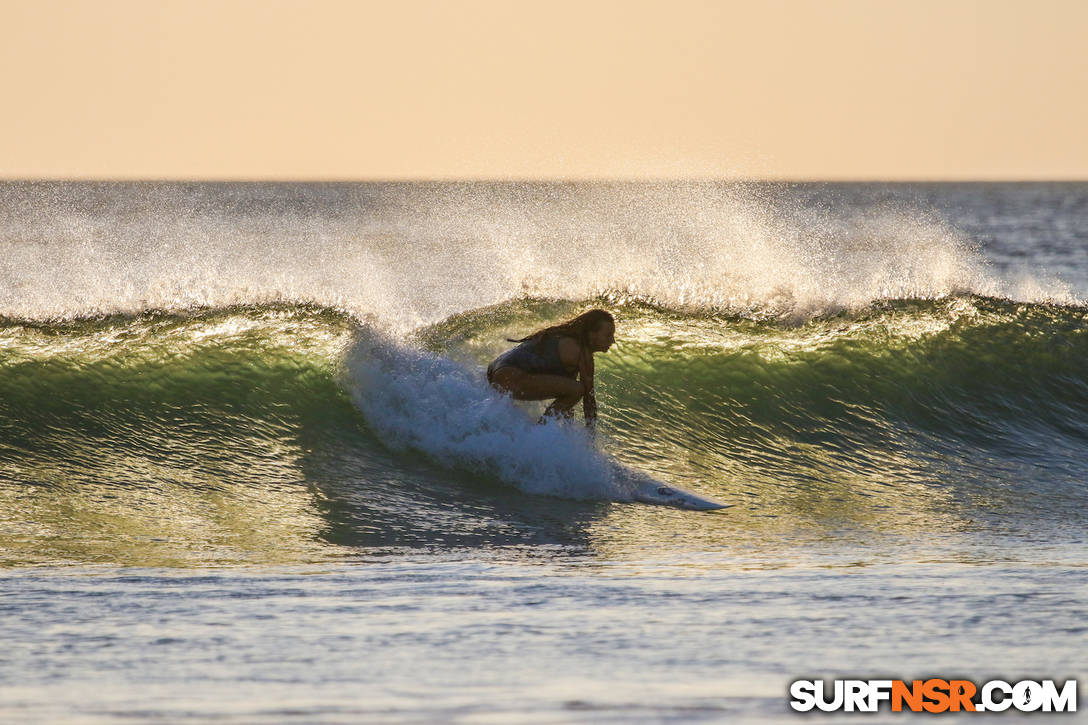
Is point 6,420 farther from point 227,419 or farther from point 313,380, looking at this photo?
point 313,380

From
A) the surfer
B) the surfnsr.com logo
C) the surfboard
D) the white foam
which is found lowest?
the surfnsr.com logo

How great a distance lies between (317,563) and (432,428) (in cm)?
251

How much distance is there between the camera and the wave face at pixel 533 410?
700 cm

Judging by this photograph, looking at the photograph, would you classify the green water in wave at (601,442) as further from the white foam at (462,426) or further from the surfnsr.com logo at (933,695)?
the surfnsr.com logo at (933,695)

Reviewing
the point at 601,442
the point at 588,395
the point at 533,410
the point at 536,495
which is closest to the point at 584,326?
the point at 588,395

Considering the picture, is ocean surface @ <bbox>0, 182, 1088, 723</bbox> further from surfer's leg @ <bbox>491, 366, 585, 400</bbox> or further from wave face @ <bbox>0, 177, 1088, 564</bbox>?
surfer's leg @ <bbox>491, 366, 585, 400</bbox>

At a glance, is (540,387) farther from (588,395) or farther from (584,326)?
(584,326)

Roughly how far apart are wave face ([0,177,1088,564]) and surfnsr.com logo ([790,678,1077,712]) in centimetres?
226

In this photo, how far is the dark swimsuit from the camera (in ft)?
25.5

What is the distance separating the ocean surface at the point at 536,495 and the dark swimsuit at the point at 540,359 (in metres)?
0.28

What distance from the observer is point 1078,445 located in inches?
374

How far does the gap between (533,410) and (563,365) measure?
384mm

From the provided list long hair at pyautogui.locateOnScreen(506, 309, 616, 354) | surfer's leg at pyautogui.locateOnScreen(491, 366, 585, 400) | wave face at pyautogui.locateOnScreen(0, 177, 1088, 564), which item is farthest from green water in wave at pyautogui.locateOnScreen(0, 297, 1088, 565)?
long hair at pyautogui.locateOnScreen(506, 309, 616, 354)

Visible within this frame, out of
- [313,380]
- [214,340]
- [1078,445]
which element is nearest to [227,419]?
[313,380]
